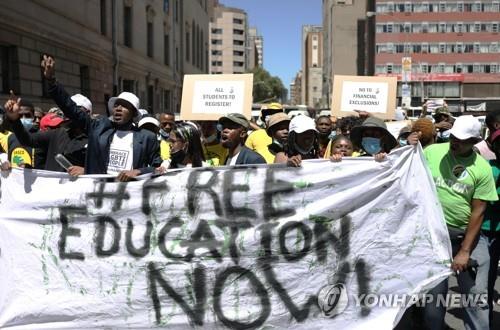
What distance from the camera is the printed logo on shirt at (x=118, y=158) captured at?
14.4ft

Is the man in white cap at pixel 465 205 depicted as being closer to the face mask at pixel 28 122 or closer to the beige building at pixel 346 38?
the face mask at pixel 28 122

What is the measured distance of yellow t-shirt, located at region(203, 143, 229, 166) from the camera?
5262 millimetres

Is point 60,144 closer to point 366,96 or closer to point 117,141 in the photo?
point 117,141

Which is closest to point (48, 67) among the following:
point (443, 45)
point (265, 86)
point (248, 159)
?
point (248, 159)

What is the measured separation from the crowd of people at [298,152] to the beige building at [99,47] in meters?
12.3

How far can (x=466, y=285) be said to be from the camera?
3854 millimetres

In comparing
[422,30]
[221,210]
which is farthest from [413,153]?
[422,30]

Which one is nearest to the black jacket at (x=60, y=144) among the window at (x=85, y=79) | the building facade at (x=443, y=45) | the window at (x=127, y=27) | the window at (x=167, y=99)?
the window at (x=85, y=79)

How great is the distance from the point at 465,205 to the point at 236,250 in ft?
5.33

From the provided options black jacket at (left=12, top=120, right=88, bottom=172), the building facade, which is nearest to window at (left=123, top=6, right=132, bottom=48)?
black jacket at (left=12, top=120, right=88, bottom=172)

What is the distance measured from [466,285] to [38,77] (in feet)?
56.2

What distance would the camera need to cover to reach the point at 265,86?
124188mm

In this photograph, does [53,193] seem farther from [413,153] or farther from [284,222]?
[413,153]

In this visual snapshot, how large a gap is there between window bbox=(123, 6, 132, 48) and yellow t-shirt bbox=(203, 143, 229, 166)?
28.1 meters
